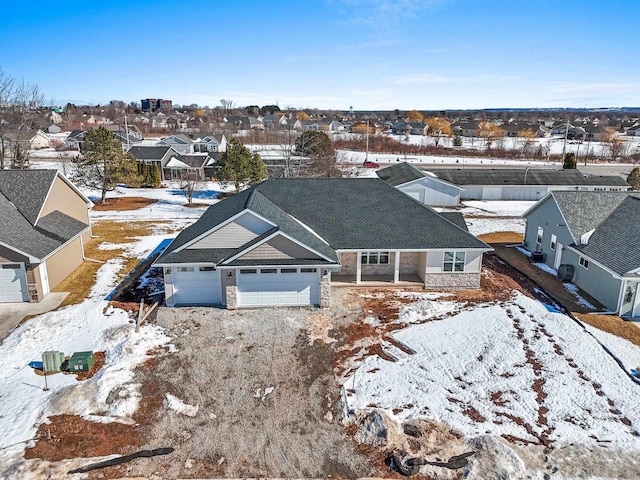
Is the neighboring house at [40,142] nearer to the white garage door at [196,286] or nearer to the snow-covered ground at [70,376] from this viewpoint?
the snow-covered ground at [70,376]

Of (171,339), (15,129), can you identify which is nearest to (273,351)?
(171,339)

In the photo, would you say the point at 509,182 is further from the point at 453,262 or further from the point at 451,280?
the point at 451,280

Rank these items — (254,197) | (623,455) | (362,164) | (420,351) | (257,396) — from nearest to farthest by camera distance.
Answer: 1. (623,455)
2. (257,396)
3. (420,351)
4. (254,197)
5. (362,164)

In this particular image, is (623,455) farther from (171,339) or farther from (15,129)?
(15,129)

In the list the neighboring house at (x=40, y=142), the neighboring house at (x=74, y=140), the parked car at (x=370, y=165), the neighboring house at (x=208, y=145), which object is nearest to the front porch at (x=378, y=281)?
the parked car at (x=370, y=165)

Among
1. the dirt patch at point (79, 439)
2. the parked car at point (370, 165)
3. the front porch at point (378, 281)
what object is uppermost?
the parked car at point (370, 165)

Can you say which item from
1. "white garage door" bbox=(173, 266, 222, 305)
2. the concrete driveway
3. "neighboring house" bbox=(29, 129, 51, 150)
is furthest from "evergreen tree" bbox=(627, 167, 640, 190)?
"neighboring house" bbox=(29, 129, 51, 150)

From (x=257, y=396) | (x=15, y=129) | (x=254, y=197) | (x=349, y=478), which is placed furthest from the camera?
(x=15, y=129)
